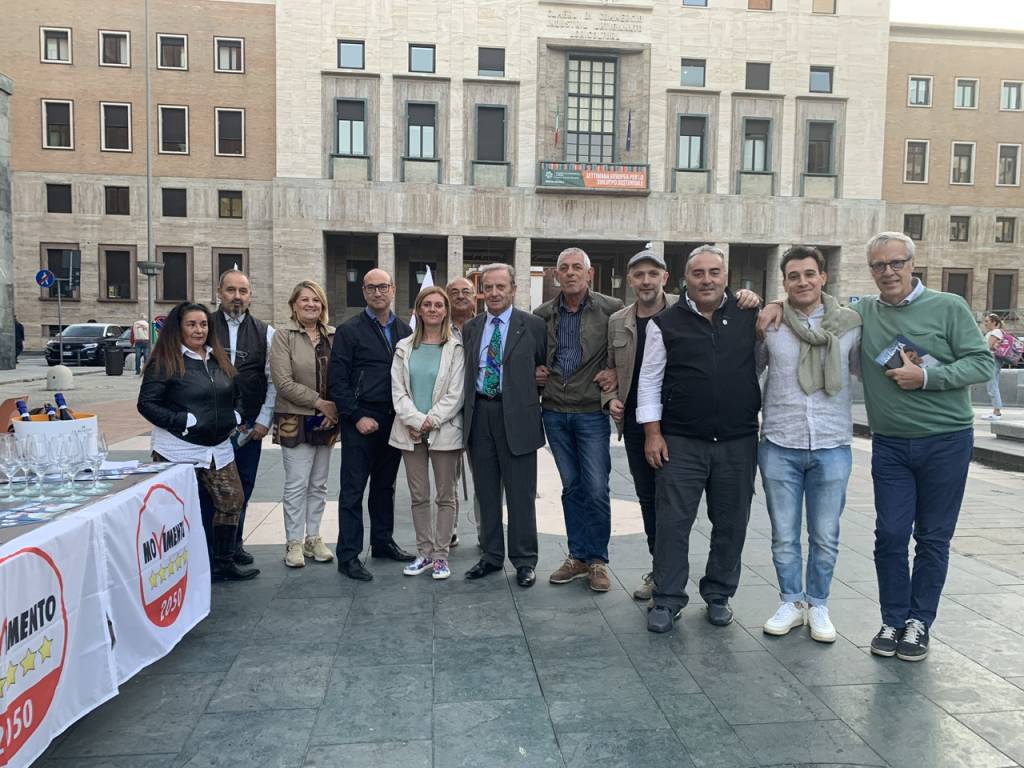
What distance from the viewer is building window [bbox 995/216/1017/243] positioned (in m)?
40.0

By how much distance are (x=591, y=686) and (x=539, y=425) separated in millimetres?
1864

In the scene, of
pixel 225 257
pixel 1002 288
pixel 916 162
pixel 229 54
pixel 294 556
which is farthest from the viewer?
pixel 1002 288

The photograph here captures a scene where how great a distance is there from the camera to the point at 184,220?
3597cm

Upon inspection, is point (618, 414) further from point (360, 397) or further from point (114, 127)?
point (114, 127)

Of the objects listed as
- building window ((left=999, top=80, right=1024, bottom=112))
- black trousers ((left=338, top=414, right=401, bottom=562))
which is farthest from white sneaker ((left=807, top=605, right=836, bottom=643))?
building window ((left=999, top=80, right=1024, bottom=112))

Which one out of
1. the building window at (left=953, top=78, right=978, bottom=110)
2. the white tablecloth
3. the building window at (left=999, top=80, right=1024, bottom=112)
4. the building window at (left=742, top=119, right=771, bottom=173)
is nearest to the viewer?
the white tablecloth

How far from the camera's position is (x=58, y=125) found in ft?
116

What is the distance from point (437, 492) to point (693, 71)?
34141 mm

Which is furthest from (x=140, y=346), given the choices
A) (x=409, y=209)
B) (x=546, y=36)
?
(x=546, y=36)

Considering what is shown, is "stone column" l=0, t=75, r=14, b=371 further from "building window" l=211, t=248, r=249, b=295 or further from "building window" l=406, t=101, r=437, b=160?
"building window" l=406, t=101, r=437, b=160

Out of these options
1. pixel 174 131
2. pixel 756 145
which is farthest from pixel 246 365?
pixel 174 131

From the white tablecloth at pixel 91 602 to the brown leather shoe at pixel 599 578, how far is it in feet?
7.45

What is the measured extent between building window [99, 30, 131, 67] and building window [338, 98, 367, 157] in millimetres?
11068

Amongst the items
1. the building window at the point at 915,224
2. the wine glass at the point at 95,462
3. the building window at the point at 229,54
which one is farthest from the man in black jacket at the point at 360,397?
the building window at the point at 915,224
